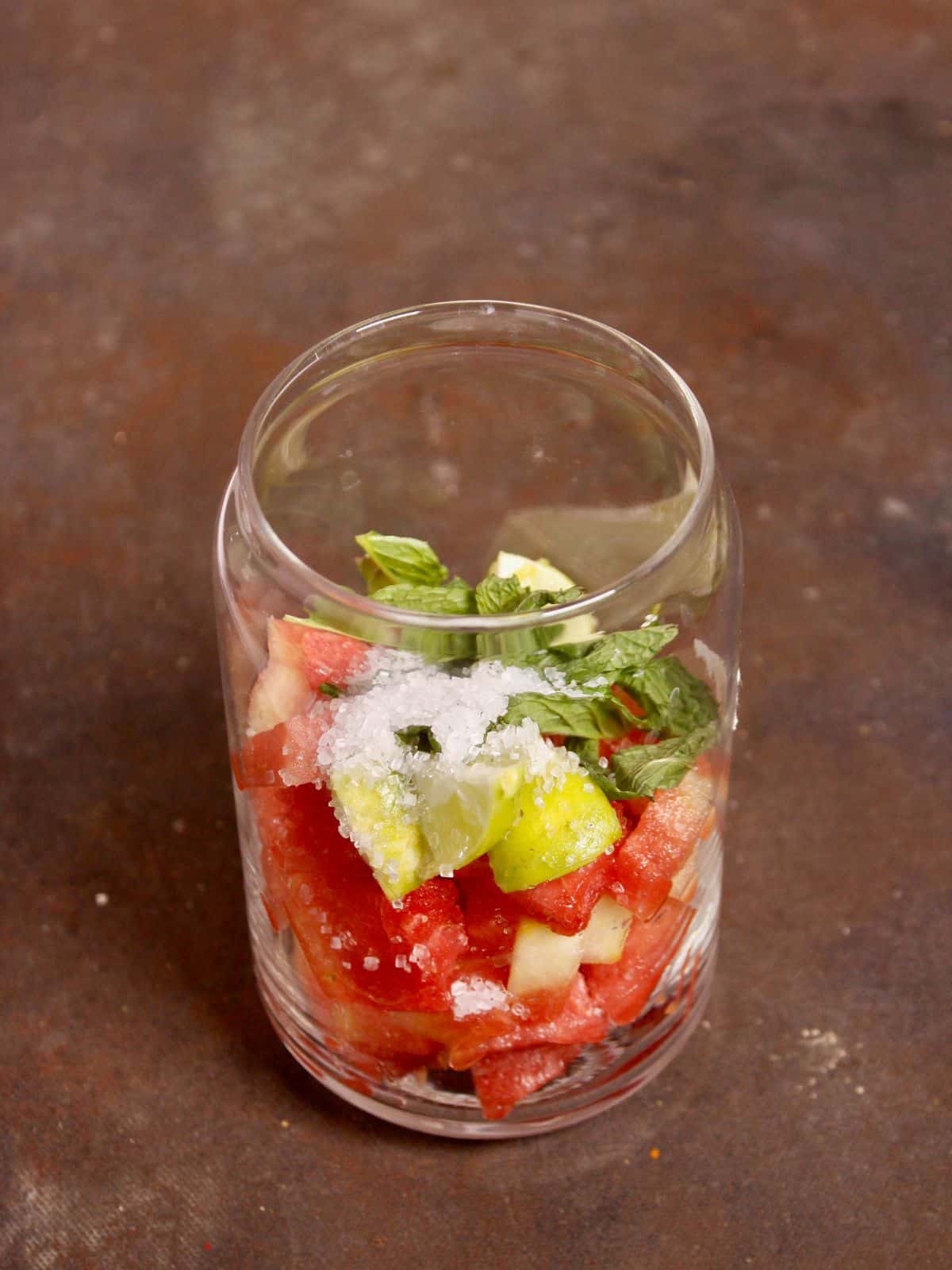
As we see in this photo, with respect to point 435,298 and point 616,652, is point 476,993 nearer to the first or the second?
point 616,652

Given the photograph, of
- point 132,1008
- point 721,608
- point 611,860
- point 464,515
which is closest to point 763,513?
point 464,515

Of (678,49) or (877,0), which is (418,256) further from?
(877,0)

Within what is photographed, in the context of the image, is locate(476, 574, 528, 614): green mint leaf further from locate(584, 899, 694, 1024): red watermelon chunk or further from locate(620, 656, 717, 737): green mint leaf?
locate(584, 899, 694, 1024): red watermelon chunk

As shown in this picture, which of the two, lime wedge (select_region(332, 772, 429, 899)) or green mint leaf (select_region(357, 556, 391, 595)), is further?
green mint leaf (select_region(357, 556, 391, 595))

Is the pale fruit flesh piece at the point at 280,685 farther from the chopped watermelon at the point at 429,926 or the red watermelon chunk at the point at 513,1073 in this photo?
the red watermelon chunk at the point at 513,1073

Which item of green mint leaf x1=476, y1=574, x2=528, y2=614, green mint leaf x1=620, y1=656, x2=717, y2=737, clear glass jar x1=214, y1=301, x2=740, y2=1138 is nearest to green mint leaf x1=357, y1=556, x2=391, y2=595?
clear glass jar x1=214, y1=301, x2=740, y2=1138
